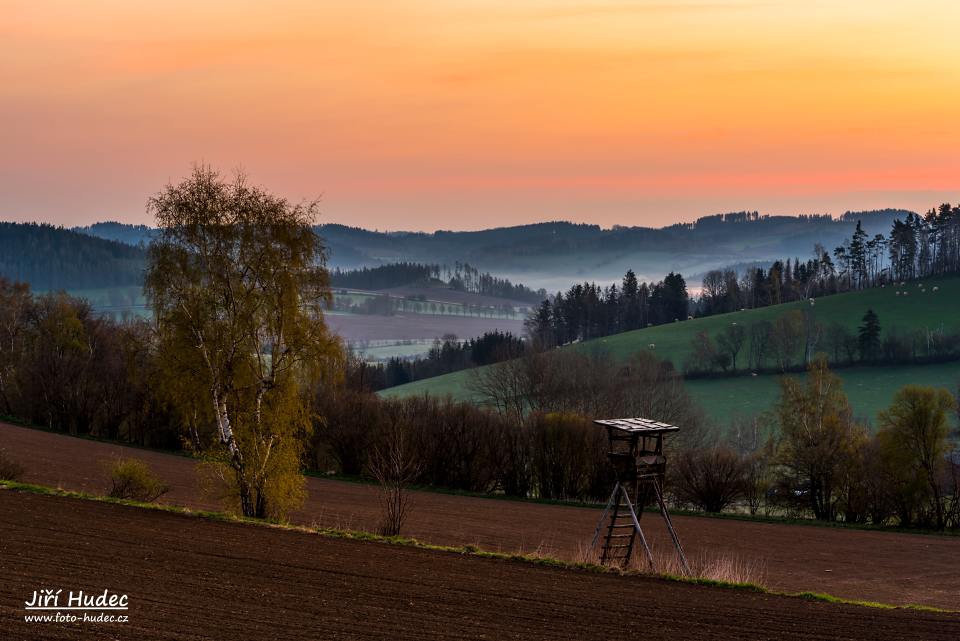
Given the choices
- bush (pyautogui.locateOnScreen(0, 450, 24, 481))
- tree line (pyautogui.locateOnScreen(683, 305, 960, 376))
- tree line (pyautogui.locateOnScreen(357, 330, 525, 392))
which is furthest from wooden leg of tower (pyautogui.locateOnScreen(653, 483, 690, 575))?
tree line (pyautogui.locateOnScreen(357, 330, 525, 392))

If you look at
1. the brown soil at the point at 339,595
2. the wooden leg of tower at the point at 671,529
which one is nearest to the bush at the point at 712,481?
the wooden leg of tower at the point at 671,529

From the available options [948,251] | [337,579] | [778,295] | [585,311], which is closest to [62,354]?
[337,579]

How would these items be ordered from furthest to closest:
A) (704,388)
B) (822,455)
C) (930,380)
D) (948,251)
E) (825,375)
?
→ (948,251) → (704,388) → (930,380) → (825,375) → (822,455)

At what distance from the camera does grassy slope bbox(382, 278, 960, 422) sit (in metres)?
108

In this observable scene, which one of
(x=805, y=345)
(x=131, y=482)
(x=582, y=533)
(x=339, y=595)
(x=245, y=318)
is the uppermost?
(x=805, y=345)

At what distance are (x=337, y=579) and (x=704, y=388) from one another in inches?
4116

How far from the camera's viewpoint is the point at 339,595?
18.1 meters

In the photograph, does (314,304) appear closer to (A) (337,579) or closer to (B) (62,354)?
(A) (337,579)

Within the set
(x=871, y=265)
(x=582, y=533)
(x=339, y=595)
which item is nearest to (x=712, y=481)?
(x=582, y=533)

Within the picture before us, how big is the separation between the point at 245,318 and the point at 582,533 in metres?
22.6

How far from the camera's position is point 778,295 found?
185875 millimetres

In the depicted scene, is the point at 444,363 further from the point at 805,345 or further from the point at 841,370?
the point at 841,370

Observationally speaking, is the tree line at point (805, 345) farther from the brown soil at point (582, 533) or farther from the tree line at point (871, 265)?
the brown soil at point (582, 533)

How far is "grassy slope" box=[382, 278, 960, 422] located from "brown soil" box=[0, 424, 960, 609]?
156 ft
